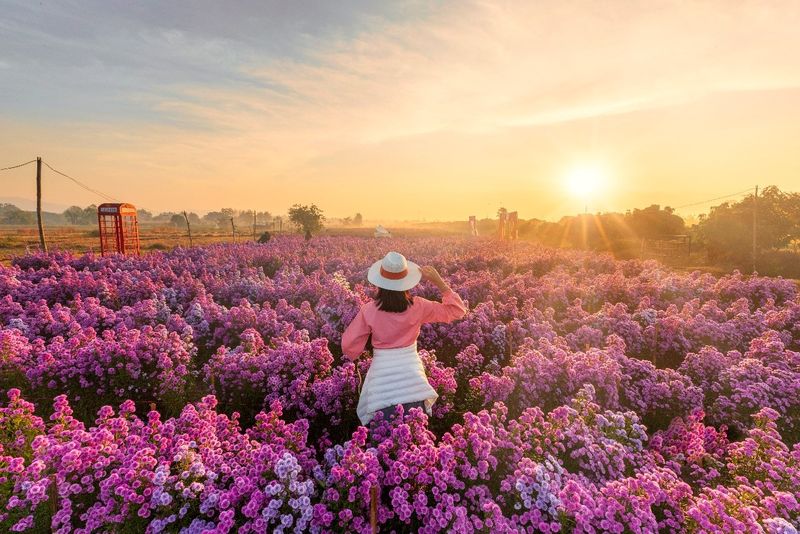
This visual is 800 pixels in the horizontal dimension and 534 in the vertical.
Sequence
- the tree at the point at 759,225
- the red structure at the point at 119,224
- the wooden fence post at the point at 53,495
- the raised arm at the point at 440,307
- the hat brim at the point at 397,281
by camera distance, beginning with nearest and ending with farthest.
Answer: the wooden fence post at the point at 53,495 < the hat brim at the point at 397,281 < the raised arm at the point at 440,307 < the red structure at the point at 119,224 < the tree at the point at 759,225

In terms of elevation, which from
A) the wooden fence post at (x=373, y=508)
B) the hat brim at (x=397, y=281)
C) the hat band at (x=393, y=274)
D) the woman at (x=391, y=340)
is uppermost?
the hat band at (x=393, y=274)

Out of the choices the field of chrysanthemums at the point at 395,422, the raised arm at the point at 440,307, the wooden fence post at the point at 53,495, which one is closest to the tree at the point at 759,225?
the field of chrysanthemums at the point at 395,422

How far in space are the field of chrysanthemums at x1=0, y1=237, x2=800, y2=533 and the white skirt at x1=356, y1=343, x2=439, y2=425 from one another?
1.17 ft

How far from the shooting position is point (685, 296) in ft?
38.2

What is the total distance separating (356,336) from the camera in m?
4.63

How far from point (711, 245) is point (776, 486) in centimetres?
3766

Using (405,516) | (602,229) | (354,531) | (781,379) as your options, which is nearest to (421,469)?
(405,516)

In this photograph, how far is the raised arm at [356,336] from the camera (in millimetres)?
4639

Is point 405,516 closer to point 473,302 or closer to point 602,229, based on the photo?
point 473,302

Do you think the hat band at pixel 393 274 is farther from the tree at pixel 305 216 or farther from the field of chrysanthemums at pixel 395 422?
the tree at pixel 305 216

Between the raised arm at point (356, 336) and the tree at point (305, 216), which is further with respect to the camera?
the tree at point (305, 216)

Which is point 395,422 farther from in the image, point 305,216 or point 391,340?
point 305,216

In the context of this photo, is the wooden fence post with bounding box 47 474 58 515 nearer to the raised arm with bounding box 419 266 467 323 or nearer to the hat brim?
the hat brim

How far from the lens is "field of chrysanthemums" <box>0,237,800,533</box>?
3104mm
